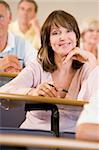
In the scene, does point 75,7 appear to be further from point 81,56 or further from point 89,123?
point 89,123

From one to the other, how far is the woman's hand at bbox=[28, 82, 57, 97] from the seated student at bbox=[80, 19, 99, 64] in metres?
0.28

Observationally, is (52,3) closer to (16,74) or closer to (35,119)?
(16,74)

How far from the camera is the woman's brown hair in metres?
1.63

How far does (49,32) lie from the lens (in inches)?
65.7

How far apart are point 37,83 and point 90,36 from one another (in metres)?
0.39

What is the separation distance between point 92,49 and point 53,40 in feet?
0.71

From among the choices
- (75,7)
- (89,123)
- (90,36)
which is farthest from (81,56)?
(89,123)

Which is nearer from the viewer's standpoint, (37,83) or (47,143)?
(47,143)

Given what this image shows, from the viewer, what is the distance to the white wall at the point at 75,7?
1.59m

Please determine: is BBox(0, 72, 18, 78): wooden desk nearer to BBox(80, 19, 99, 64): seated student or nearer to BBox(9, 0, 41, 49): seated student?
BBox(9, 0, 41, 49): seated student

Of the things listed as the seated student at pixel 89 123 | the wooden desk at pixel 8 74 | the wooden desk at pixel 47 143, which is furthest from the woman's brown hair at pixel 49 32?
the wooden desk at pixel 47 143

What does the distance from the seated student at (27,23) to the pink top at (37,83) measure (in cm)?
15

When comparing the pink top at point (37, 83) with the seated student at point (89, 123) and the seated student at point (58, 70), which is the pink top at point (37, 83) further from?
the seated student at point (89, 123)

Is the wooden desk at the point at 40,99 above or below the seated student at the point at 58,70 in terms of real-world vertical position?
below
